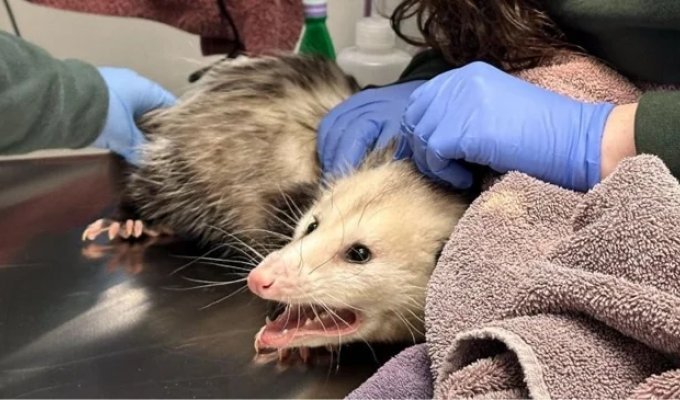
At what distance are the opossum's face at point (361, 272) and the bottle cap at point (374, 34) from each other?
936mm

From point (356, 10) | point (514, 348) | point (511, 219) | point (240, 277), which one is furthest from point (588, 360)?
point (356, 10)

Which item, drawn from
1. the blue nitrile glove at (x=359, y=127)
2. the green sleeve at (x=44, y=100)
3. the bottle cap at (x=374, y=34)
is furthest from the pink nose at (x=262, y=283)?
the bottle cap at (x=374, y=34)

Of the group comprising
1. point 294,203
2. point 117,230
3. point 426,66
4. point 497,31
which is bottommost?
point 117,230

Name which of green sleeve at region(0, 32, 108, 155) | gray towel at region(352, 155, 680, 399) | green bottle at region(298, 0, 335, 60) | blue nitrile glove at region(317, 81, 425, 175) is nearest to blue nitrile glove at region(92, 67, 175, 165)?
green sleeve at region(0, 32, 108, 155)

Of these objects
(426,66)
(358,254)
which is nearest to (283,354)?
(358,254)

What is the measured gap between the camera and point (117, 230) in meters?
1.24

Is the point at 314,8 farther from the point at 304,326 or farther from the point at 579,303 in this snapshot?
the point at 579,303

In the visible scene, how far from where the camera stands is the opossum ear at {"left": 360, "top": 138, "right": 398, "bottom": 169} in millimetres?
1051

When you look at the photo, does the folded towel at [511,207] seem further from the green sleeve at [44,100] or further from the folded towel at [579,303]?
the green sleeve at [44,100]

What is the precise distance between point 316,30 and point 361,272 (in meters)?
0.91

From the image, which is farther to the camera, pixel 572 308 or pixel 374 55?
pixel 374 55

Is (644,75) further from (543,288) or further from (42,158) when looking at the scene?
(42,158)

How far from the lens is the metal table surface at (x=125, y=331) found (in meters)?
0.84

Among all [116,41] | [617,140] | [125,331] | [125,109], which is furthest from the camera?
[116,41]
